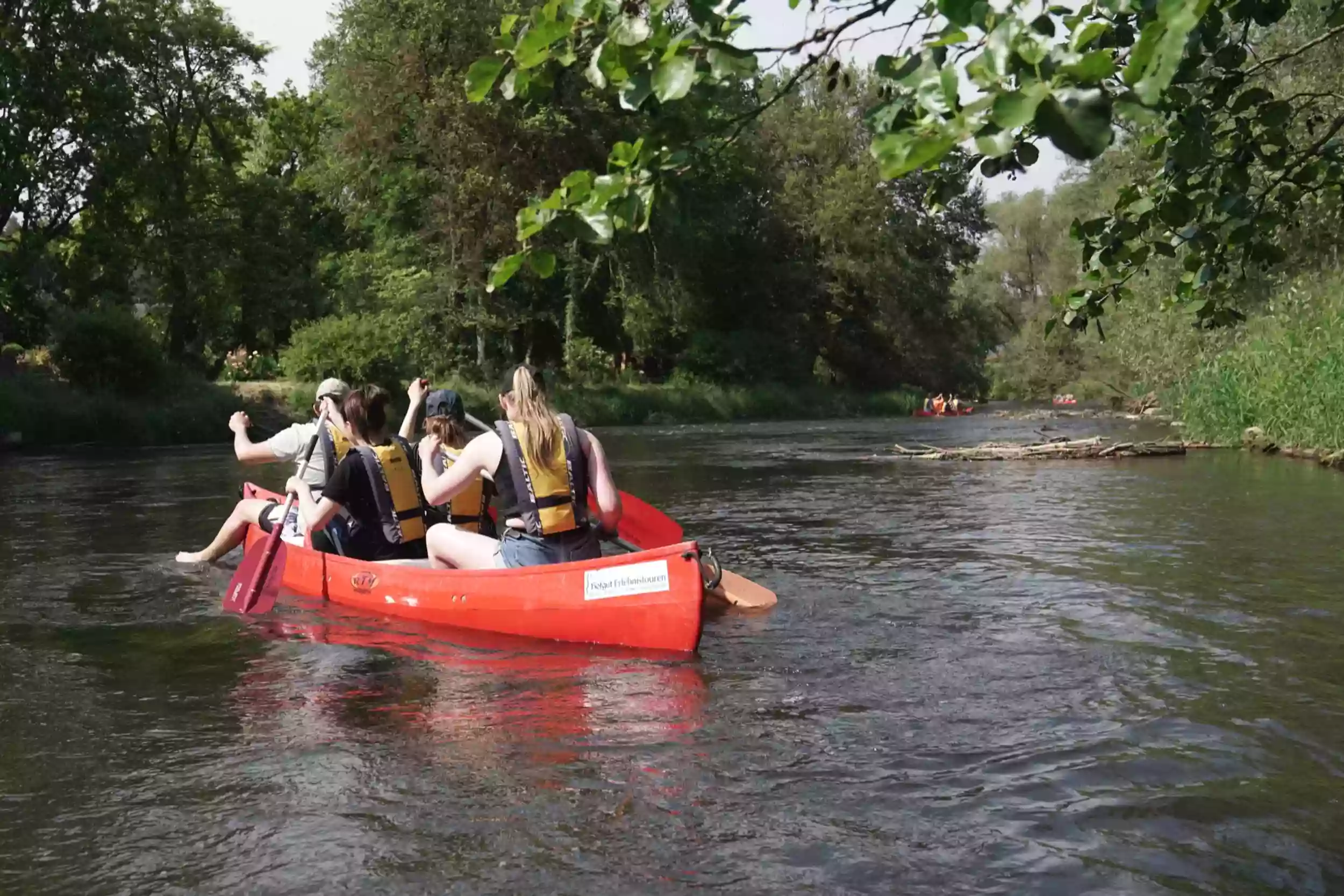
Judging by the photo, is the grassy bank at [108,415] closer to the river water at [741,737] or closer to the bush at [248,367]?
the bush at [248,367]

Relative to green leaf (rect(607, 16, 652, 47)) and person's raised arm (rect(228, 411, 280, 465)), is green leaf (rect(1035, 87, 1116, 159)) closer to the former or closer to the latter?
green leaf (rect(607, 16, 652, 47))

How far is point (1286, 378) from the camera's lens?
58.7ft

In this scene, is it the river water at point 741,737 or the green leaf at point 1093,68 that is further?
the river water at point 741,737

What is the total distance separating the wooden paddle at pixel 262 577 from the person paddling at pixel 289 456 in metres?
0.07

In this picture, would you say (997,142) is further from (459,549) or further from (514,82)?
(459,549)

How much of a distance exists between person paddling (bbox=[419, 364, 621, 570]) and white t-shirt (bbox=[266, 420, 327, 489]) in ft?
5.42

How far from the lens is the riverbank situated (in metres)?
26.0

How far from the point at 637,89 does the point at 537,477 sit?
4.11 meters

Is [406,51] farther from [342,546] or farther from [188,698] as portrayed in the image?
[188,698]

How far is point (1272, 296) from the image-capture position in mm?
20953

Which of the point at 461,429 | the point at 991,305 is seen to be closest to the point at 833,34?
the point at 461,429

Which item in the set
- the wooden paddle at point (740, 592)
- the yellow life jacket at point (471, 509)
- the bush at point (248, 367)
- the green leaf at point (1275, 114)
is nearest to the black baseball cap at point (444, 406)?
the wooden paddle at point (740, 592)

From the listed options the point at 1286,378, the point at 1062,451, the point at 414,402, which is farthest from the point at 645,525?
the point at 1286,378

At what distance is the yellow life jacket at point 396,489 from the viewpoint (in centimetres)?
763
